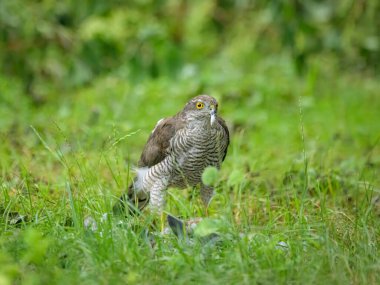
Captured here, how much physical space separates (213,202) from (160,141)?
0.69 meters

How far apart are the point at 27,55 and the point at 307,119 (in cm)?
367

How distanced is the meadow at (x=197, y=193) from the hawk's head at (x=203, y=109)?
566 mm

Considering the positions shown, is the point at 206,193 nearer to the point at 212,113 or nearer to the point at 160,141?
the point at 160,141

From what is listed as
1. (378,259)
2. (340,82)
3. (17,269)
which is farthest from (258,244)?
(340,82)

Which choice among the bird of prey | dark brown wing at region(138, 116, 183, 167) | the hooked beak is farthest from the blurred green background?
the hooked beak

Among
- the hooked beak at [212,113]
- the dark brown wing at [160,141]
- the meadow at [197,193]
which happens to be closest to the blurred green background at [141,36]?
the meadow at [197,193]

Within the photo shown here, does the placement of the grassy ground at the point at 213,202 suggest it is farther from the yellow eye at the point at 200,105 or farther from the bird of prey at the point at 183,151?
the yellow eye at the point at 200,105

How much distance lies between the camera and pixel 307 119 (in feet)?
31.3

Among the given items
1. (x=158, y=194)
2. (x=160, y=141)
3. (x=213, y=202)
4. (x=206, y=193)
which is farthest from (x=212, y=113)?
(x=213, y=202)

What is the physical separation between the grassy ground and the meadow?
0.01 m

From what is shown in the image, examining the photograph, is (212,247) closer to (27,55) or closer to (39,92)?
(27,55)

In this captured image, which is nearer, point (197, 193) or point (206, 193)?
point (206, 193)

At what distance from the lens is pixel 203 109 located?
17.7 feet

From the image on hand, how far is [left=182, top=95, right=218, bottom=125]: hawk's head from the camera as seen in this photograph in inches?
211
